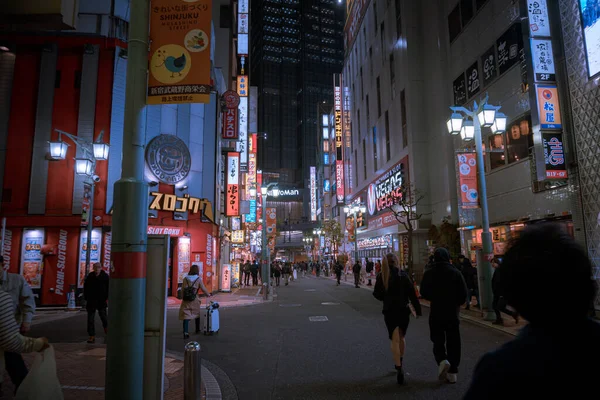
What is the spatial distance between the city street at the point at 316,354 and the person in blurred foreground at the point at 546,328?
476 centimetres

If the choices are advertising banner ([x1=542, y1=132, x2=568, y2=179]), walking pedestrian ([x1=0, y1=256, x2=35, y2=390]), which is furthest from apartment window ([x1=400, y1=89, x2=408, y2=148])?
walking pedestrian ([x1=0, y1=256, x2=35, y2=390])

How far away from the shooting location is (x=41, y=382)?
385cm

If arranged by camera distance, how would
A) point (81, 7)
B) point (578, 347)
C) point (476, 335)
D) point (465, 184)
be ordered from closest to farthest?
point (578, 347), point (476, 335), point (465, 184), point (81, 7)

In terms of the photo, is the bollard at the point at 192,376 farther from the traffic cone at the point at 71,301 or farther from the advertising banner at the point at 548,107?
the traffic cone at the point at 71,301

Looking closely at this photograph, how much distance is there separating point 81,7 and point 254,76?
128 meters

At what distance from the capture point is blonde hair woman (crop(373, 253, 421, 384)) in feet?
20.9

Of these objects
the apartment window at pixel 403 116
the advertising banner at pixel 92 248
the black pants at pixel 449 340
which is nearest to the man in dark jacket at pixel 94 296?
Result: the black pants at pixel 449 340

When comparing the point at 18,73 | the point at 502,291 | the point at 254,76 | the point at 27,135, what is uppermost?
the point at 254,76

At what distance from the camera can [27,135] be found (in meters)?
20.1

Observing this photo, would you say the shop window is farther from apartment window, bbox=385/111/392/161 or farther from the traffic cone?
the traffic cone

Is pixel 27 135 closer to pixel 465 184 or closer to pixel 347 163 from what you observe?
pixel 465 184

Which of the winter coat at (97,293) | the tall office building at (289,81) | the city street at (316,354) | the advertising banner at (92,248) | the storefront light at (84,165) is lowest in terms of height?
the city street at (316,354)

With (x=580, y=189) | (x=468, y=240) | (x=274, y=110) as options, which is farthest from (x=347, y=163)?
(x=274, y=110)

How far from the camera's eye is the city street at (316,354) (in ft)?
19.9
